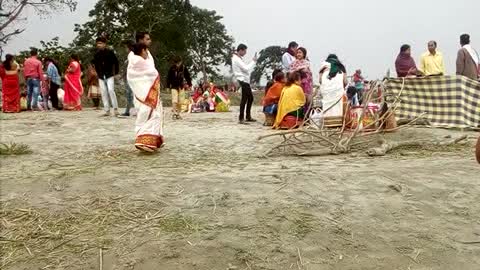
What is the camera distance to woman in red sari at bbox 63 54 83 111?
524 inches

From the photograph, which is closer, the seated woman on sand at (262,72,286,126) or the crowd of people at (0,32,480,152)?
the crowd of people at (0,32,480,152)

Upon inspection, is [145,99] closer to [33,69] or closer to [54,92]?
[33,69]

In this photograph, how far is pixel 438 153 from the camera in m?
5.82

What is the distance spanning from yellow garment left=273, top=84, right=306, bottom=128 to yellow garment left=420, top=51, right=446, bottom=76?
2973mm

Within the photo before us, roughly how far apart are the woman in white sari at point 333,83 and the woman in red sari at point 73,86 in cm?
746

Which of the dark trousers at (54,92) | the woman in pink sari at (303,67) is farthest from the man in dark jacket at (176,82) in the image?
the dark trousers at (54,92)

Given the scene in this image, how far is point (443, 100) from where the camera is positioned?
820cm

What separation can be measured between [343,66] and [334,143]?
9.30 ft

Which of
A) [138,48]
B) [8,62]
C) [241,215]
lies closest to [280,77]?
[138,48]

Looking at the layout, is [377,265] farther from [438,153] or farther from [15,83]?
[15,83]

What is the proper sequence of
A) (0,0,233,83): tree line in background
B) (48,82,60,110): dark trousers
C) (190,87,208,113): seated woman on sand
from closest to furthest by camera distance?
(48,82,60,110): dark trousers, (190,87,208,113): seated woman on sand, (0,0,233,83): tree line in background

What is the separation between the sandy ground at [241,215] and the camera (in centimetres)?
332

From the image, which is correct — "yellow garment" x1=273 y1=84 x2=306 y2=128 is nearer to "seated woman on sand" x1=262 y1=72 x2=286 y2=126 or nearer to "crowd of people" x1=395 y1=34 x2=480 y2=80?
"seated woman on sand" x1=262 y1=72 x2=286 y2=126

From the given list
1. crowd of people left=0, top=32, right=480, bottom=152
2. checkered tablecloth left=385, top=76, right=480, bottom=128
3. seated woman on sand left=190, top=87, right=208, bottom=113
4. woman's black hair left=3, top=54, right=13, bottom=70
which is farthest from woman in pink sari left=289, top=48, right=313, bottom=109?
woman's black hair left=3, top=54, right=13, bottom=70
